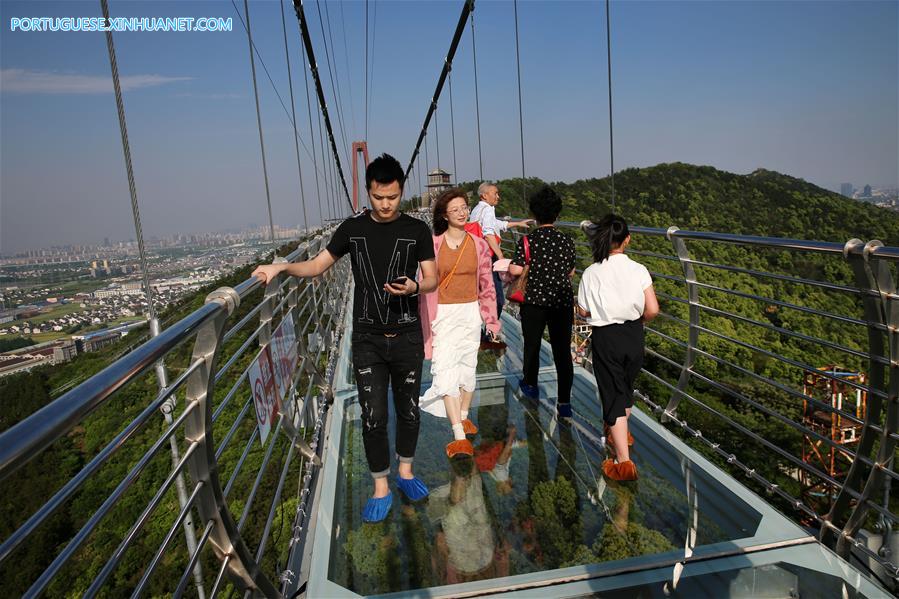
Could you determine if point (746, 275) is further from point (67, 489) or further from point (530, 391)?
point (67, 489)

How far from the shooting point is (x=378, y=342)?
2.34m

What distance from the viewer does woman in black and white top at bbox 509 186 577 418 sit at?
10.5 feet

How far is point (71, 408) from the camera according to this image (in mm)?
778

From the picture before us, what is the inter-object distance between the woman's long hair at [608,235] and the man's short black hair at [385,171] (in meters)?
0.90

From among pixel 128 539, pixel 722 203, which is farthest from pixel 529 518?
pixel 722 203

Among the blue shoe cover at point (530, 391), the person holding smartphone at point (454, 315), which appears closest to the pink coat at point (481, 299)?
the person holding smartphone at point (454, 315)

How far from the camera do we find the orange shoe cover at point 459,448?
275 cm

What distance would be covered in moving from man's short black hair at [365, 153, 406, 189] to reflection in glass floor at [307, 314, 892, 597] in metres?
1.29

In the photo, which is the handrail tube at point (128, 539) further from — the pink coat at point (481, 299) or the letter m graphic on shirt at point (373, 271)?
the pink coat at point (481, 299)

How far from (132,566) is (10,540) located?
26051 millimetres

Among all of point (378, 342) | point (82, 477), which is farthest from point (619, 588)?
point (82, 477)

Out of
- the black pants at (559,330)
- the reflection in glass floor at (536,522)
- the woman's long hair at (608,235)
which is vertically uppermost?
the woman's long hair at (608,235)

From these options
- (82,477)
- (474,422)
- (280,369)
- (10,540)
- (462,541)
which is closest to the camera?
(10,540)

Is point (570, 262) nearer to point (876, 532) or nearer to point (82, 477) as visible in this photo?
point (876, 532)
